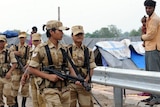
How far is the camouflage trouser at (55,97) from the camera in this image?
4.90 meters

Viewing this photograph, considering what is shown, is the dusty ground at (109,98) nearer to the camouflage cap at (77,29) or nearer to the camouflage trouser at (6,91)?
the camouflage trouser at (6,91)

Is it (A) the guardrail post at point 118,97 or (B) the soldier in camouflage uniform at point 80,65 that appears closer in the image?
(B) the soldier in camouflage uniform at point 80,65

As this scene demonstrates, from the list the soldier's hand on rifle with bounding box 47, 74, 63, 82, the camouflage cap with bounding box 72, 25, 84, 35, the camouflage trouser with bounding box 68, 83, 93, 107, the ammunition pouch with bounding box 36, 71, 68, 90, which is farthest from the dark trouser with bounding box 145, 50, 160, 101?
the soldier's hand on rifle with bounding box 47, 74, 63, 82

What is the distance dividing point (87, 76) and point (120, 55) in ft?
16.9

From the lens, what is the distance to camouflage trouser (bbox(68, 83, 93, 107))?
229 inches

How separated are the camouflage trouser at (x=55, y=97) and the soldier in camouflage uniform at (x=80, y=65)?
23.5 inches

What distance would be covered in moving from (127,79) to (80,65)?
2.42 feet

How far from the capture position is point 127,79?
573 centimetres

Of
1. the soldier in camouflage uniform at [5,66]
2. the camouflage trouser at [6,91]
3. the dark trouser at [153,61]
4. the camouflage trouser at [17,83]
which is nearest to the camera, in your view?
the dark trouser at [153,61]

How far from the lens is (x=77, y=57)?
5.75 meters

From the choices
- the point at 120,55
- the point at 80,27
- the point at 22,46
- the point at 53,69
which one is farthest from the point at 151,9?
the point at 120,55

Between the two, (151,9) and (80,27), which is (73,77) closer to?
(80,27)

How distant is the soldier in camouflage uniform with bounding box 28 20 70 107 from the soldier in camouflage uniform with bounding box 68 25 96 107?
64cm

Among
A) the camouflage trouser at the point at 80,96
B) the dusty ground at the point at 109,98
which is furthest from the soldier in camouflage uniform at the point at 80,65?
the dusty ground at the point at 109,98
